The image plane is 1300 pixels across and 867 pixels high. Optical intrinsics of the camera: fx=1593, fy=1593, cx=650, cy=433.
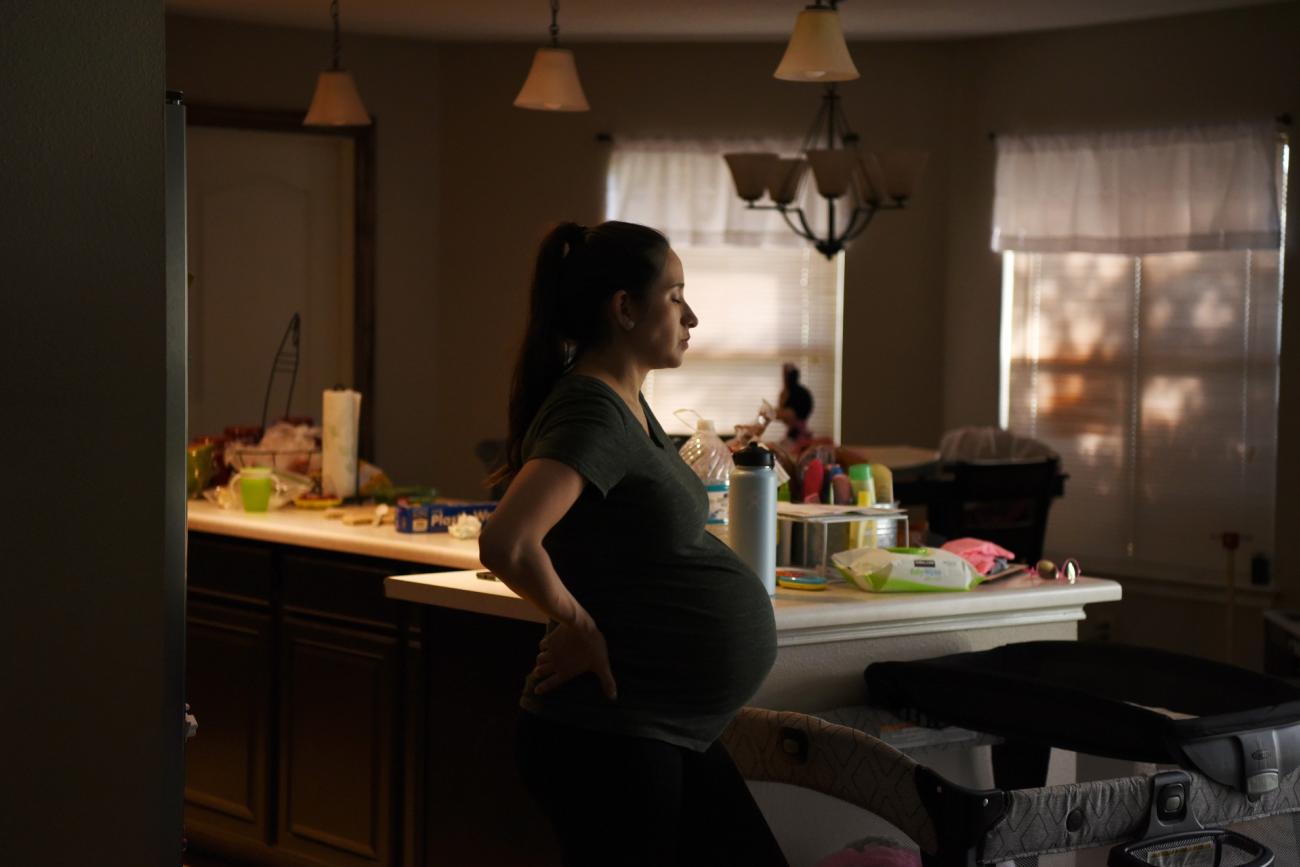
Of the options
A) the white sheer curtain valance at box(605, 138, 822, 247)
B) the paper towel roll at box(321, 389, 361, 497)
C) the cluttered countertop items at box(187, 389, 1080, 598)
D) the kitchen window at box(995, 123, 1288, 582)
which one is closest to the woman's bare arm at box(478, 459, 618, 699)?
the cluttered countertop items at box(187, 389, 1080, 598)

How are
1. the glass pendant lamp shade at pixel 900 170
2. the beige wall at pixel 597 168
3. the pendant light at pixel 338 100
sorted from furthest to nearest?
1. the beige wall at pixel 597 168
2. the glass pendant lamp shade at pixel 900 170
3. the pendant light at pixel 338 100

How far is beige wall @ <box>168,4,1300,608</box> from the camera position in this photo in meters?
6.63

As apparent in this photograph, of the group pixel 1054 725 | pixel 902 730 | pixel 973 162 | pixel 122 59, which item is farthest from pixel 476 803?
pixel 973 162

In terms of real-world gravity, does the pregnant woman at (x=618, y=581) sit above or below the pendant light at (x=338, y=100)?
below

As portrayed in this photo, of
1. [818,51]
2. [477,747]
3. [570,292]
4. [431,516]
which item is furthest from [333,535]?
[570,292]

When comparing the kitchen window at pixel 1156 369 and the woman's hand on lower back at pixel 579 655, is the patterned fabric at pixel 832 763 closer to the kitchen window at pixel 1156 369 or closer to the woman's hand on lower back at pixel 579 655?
the woman's hand on lower back at pixel 579 655

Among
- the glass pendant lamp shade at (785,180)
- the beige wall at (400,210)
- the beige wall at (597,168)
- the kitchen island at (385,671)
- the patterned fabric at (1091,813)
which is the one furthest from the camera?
the beige wall at (400,210)

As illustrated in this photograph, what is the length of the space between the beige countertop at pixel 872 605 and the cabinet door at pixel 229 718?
0.84 meters

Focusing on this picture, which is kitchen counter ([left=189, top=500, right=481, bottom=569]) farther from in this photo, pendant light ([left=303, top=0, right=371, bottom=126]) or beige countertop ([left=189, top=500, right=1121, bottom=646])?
pendant light ([left=303, top=0, right=371, bottom=126])

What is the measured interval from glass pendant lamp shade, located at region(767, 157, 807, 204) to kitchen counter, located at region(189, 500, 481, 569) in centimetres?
206

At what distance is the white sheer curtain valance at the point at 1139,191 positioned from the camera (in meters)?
5.96

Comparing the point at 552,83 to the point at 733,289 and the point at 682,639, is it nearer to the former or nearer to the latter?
the point at 733,289

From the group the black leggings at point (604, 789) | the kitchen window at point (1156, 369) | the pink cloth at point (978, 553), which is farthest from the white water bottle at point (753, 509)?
the kitchen window at point (1156, 369)

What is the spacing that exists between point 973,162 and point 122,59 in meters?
5.44
